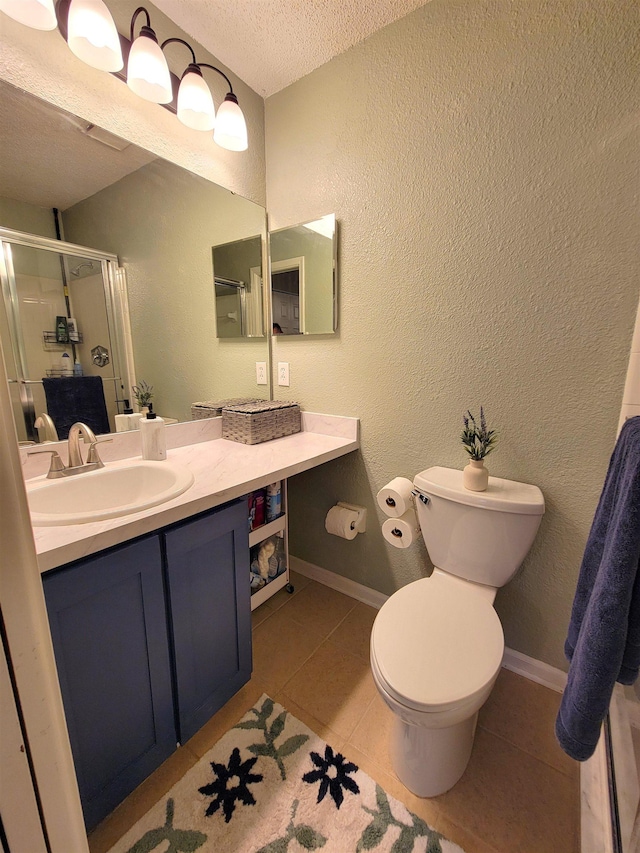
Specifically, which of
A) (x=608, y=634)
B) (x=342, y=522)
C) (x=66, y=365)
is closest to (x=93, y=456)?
(x=66, y=365)

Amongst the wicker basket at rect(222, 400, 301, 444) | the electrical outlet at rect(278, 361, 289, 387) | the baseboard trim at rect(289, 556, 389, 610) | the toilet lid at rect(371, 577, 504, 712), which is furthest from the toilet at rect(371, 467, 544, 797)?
the electrical outlet at rect(278, 361, 289, 387)

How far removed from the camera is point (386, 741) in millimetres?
1078

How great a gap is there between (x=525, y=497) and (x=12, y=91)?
1.85 m

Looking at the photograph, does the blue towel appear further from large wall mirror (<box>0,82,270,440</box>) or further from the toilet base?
large wall mirror (<box>0,82,270,440</box>)

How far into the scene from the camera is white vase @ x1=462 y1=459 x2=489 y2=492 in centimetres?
114

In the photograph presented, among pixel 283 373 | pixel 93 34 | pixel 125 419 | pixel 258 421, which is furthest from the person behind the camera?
pixel 283 373

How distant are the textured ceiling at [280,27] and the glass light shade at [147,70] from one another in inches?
10.3

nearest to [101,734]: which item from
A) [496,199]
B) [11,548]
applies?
[11,548]

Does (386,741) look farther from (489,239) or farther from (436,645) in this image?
(489,239)

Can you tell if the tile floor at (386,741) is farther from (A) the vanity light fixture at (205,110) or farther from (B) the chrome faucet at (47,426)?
(A) the vanity light fixture at (205,110)

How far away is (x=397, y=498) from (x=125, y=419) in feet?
3.41

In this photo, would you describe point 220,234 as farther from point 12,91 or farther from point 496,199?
point 496,199

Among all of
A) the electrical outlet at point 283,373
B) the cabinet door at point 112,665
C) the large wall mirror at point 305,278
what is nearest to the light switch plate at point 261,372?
the electrical outlet at point 283,373

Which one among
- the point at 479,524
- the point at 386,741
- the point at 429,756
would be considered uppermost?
the point at 479,524
